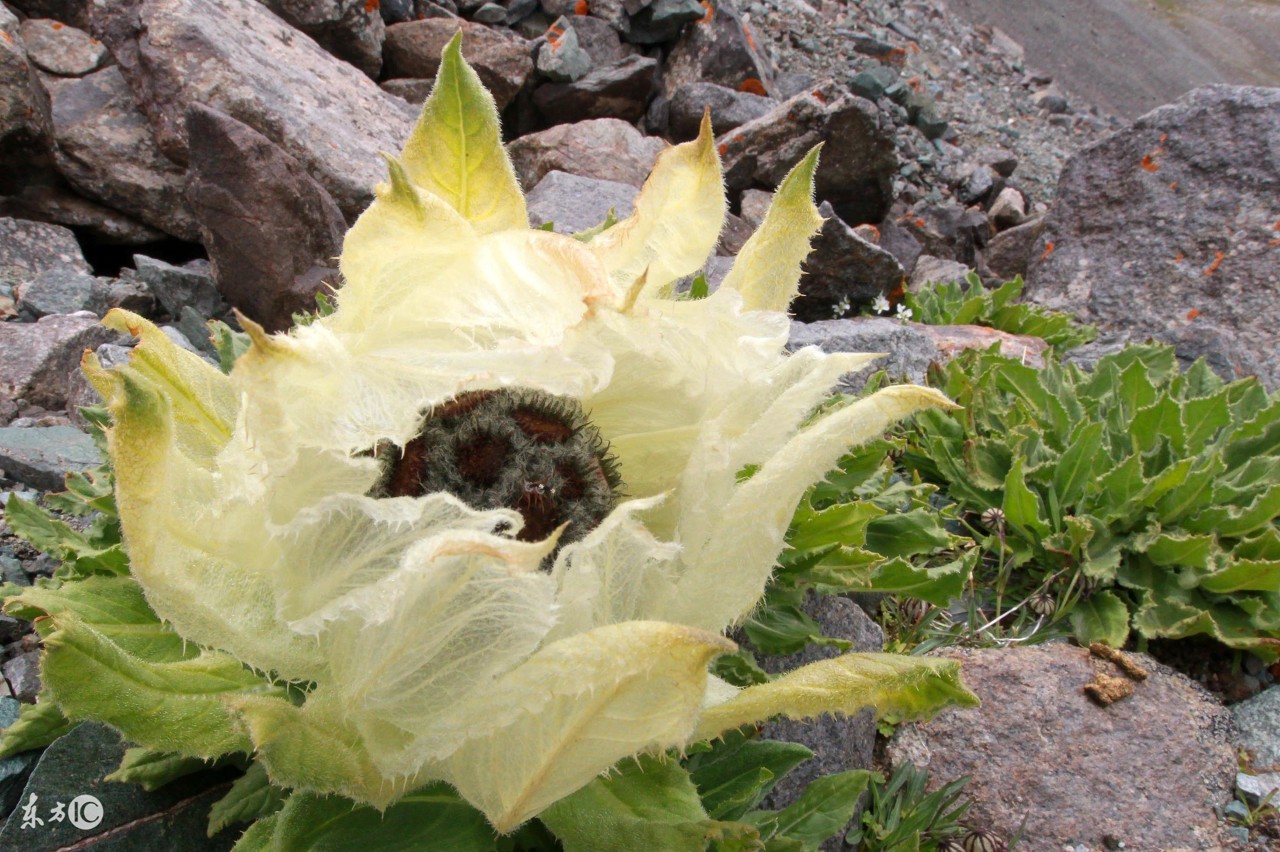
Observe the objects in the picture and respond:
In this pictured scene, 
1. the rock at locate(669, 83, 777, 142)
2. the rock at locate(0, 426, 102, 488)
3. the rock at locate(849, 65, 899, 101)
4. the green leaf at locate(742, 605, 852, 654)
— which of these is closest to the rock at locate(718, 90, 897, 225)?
the rock at locate(669, 83, 777, 142)

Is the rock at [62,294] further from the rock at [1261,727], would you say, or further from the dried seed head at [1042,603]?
the rock at [1261,727]

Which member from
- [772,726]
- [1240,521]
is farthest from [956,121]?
[772,726]

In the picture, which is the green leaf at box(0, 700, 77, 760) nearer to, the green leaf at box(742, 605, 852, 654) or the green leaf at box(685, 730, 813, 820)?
the green leaf at box(685, 730, 813, 820)

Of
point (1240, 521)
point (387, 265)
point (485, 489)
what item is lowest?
point (1240, 521)

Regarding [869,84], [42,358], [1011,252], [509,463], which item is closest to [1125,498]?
[509,463]

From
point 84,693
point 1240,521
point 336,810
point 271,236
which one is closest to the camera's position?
point 84,693

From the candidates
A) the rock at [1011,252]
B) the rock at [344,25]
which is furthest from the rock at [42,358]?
the rock at [1011,252]

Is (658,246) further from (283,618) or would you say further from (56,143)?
(56,143)
